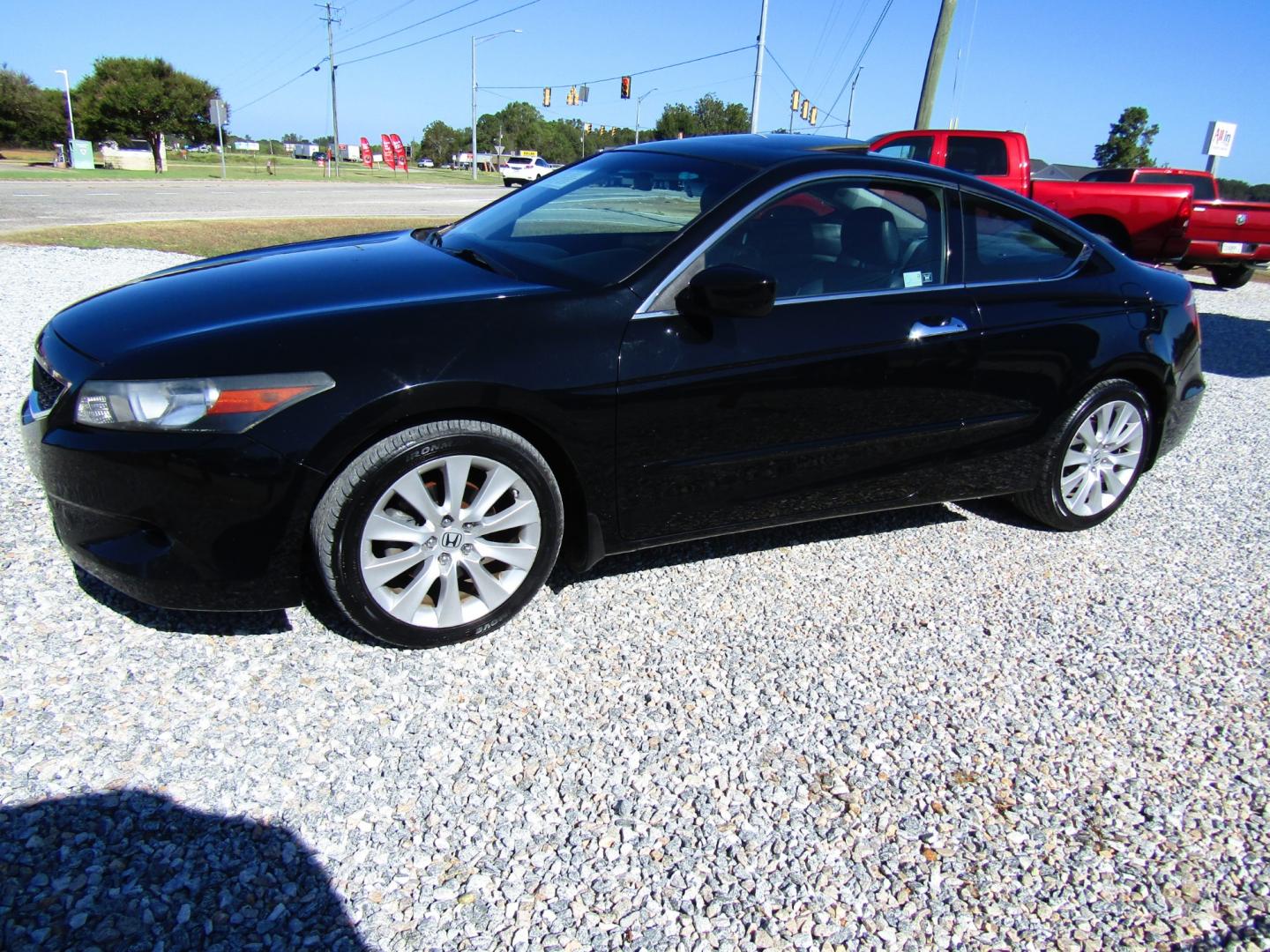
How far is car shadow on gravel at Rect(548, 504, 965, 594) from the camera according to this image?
3.70 m

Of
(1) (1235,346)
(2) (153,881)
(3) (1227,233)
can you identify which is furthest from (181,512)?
(3) (1227,233)

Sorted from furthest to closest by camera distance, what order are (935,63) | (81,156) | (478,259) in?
(81,156)
(935,63)
(478,259)

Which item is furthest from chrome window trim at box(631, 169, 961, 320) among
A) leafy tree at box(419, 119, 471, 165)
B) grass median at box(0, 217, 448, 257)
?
leafy tree at box(419, 119, 471, 165)

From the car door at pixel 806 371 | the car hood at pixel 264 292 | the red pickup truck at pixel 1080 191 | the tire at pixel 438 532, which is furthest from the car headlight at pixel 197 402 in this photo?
the red pickup truck at pixel 1080 191

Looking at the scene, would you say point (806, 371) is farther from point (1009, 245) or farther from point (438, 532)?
point (438, 532)

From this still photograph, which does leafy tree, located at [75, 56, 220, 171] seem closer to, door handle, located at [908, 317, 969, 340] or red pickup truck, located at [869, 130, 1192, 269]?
red pickup truck, located at [869, 130, 1192, 269]

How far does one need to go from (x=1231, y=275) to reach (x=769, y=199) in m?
15.4

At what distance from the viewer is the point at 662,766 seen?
2564 mm

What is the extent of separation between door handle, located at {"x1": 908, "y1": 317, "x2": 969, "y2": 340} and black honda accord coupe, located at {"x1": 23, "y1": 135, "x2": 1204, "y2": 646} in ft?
0.05

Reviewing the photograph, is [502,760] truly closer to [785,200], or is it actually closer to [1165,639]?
[785,200]

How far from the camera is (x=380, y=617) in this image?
292cm

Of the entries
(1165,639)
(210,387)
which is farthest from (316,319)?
(1165,639)

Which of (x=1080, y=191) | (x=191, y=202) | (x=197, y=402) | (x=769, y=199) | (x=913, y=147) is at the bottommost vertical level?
(x=197, y=402)

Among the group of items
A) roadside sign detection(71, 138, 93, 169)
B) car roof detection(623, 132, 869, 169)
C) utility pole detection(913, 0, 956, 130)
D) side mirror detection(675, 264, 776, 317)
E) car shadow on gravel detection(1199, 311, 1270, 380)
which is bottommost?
car shadow on gravel detection(1199, 311, 1270, 380)
